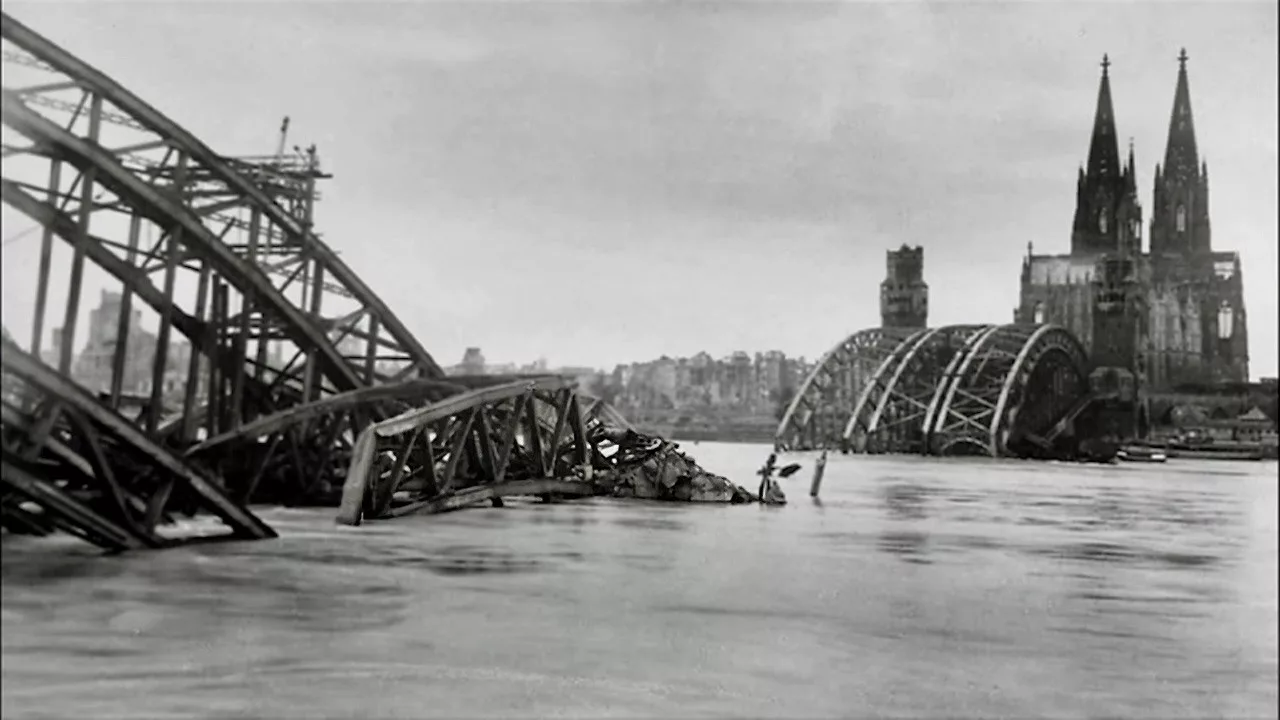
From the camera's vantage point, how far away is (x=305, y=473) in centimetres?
348

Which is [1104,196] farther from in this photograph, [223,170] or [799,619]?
[223,170]

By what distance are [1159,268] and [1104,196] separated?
67 centimetres

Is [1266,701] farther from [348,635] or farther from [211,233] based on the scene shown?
[211,233]

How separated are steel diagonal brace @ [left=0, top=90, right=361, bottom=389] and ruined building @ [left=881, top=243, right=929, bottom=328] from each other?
1.18m

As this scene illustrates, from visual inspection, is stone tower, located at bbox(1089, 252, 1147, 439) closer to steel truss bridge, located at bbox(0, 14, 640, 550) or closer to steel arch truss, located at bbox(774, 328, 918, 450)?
steel arch truss, located at bbox(774, 328, 918, 450)

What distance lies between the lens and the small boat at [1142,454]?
323cm

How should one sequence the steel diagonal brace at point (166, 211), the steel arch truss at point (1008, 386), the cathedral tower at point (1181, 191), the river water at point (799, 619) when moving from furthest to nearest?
the river water at point (799, 619)
the steel arch truss at point (1008, 386)
the cathedral tower at point (1181, 191)
the steel diagonal brace at point (166, 211)

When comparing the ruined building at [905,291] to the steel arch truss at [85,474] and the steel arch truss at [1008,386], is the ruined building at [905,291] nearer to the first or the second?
the steel arch truss at [1008,386]

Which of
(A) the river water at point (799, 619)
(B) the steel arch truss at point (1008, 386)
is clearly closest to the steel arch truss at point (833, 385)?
(A) the river water at point (799, 619)

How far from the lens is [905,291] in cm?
228

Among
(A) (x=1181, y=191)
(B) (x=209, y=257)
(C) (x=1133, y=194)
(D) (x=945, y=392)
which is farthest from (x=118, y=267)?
(A) (x=1181, y=191)

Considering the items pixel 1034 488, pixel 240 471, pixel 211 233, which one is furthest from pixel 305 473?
pixel 1034 488

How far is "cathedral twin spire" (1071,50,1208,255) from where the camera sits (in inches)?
93.7

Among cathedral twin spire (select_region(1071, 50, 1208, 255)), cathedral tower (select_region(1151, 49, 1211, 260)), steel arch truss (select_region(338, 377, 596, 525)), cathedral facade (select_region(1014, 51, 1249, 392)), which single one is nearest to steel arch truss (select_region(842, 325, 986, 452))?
cathedral facade (select_region(1014, 51, 1249, 392))
